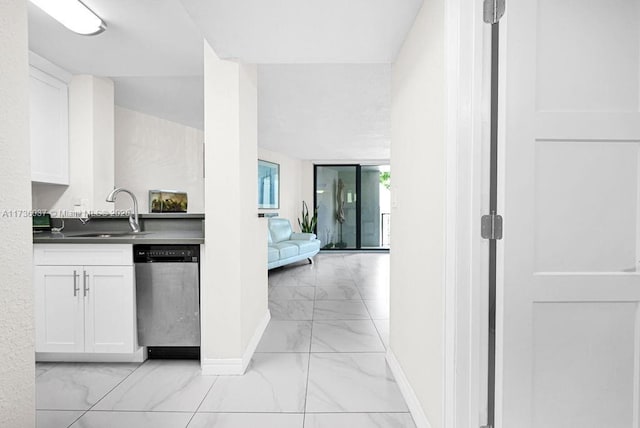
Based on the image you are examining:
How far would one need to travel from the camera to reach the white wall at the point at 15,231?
70 centimetres

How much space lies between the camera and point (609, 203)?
118cm

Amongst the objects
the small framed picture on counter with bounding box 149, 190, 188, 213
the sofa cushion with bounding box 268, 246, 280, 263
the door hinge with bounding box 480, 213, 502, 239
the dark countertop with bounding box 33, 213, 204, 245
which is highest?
the small framed picture on counter with bounding box 149, 190, 188, 213

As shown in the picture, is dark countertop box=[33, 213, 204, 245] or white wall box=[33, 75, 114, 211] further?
white wall box=[33, 75, 114, 211]

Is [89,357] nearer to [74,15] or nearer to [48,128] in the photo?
[48,128]

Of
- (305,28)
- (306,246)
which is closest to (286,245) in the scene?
(306,246)

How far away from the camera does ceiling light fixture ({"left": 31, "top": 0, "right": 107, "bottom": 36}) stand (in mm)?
1918

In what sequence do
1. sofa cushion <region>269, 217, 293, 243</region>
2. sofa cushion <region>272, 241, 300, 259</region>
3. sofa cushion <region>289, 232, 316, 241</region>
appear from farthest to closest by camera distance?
1. sofa cushion <region>289, 232, 316, 241</region>
2. sofa cushion <region>269, 217, 293, 243</region>
3. sofa cushion <region>272, 241, 300, 259</region>

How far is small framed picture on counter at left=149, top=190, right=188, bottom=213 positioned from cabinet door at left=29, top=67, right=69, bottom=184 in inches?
48.6

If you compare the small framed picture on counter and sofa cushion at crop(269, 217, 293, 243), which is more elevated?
the small framed picture on counter

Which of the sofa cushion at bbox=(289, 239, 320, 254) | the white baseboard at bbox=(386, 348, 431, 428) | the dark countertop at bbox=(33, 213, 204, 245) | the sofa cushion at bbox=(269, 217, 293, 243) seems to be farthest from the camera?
the sofa cushion at bbox=(269, 217, 293, 243)

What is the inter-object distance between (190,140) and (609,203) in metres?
4.78

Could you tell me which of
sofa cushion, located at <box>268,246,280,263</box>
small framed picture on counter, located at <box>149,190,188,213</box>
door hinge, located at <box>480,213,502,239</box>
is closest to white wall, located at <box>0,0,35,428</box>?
door hinge, located at <box>480,213,502,239</box>

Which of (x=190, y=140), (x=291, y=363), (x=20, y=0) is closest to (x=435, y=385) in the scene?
(x=291, y=363)

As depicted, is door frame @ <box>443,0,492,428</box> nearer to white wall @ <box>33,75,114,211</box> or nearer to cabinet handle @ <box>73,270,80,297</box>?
cabinet handle @ <box>73,270,80,297</box>
